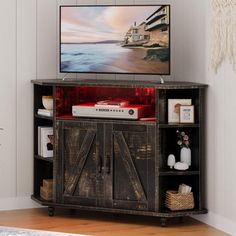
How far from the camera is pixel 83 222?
5.22m

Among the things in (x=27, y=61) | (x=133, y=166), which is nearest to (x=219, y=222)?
(x=133, y=166)

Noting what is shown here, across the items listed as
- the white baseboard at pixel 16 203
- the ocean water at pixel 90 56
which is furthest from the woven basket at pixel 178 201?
the white baseboard at pixel 16 203

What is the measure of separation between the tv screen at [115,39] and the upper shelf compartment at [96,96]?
0.61ft

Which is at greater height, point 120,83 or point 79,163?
point 120,83

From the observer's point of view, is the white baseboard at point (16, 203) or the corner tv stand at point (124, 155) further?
the white baseboard at point (16, 203)

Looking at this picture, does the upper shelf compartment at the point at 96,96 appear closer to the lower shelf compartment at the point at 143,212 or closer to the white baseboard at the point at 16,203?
the lower shelf compartment at the point at 143,212

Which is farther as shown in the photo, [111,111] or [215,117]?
[111,111]

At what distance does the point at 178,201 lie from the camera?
5082mm

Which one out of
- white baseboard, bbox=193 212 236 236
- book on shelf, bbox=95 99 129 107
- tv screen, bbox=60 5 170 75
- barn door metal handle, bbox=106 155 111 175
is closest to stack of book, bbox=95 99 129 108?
book on shelf, bbox=95 99 129 107

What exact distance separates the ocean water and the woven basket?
1.03m

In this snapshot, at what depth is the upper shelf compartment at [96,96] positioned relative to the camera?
536cm

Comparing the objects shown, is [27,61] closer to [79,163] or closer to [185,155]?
[79,163]

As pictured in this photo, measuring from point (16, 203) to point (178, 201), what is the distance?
1377 mm

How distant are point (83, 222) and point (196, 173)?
3.01 ft
